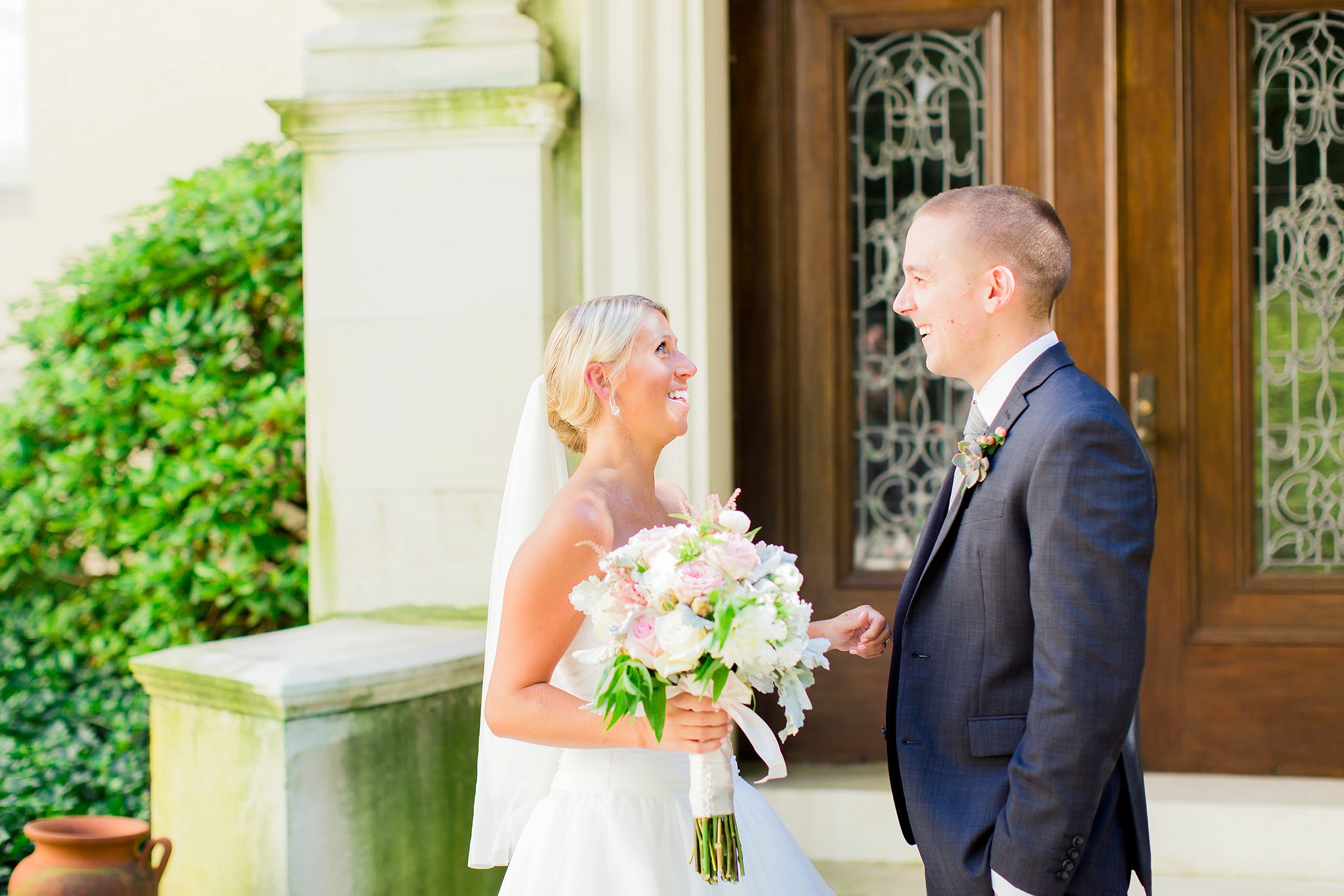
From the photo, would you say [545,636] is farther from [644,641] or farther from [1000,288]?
[1000,288]

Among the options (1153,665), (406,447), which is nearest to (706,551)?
(406,447)

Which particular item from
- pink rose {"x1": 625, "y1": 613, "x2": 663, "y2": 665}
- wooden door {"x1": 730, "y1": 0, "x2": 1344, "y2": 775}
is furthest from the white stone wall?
pink rose {"x1": 625, "y1": 613, "x2": 663, "y2": 665}

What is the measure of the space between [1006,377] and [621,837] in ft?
3.65

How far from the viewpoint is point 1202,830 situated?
382cm

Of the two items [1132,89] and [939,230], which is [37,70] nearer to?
[1132,89]

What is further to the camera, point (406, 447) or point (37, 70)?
point (37, 70)

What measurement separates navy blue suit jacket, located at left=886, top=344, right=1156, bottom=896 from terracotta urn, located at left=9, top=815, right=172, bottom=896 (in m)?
1.95

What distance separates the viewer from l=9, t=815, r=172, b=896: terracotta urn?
9.62ft

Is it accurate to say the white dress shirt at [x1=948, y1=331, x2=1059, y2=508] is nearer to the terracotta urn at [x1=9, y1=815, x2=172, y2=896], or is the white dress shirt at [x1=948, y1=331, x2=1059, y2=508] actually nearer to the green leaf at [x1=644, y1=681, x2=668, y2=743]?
the green leaf at [x1=644, y1=681, x2=668, y2=743]

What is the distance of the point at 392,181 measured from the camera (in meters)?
3.94

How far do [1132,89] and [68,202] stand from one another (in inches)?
208

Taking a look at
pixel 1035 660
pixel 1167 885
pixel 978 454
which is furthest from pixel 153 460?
pixel 1167 885

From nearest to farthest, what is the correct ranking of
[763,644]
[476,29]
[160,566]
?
[763,644], [476,29], [160,566]

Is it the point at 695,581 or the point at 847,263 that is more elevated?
the point at 847,263
